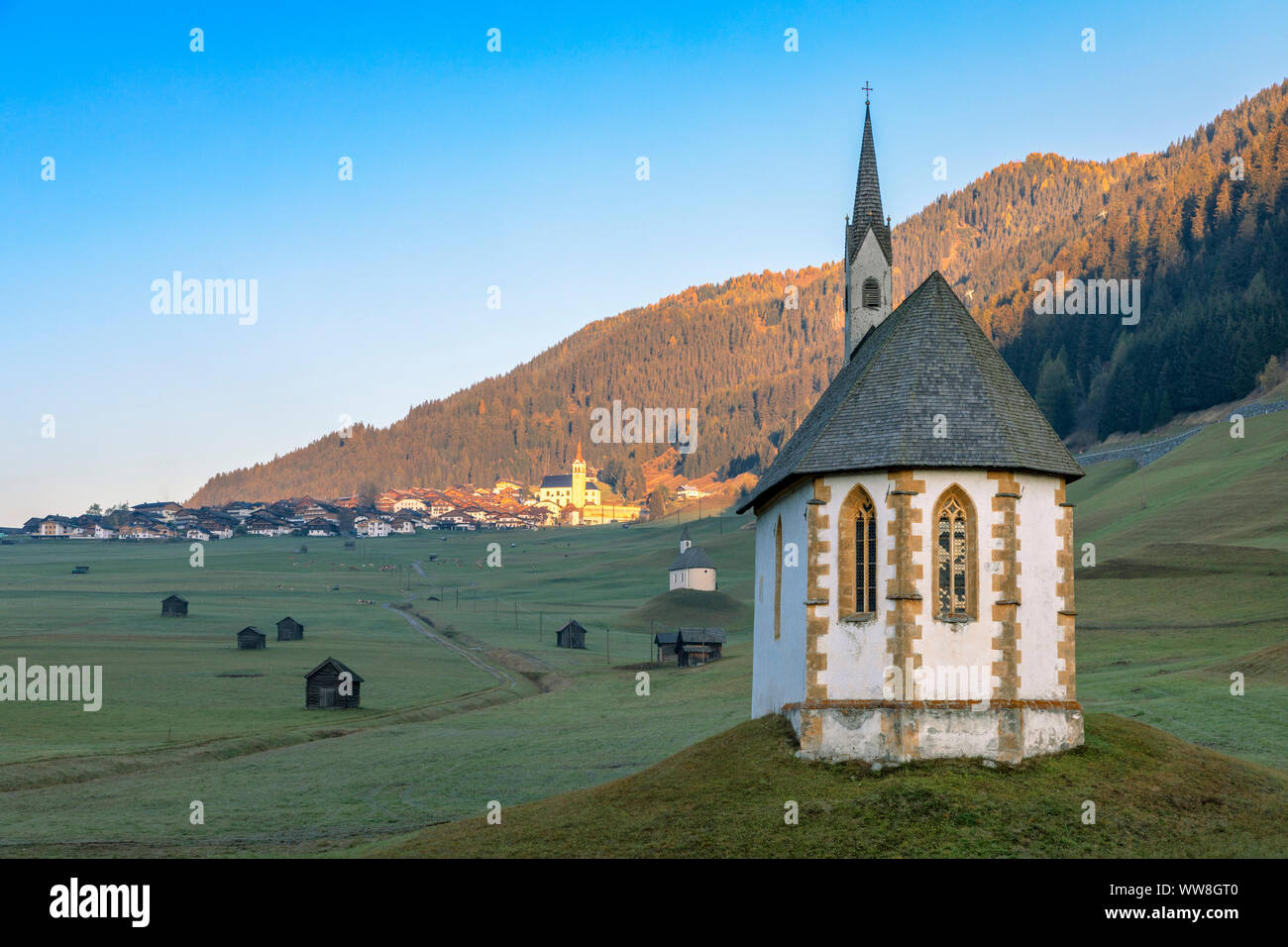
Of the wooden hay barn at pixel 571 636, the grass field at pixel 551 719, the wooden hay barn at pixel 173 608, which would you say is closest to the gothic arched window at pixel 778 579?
the grass field at pixel 551 719

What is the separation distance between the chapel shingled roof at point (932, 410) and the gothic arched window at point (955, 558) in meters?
1.20

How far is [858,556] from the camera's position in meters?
30.6

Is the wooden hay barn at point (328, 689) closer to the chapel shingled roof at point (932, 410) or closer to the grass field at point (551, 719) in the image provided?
the grass field at point (551, 719)

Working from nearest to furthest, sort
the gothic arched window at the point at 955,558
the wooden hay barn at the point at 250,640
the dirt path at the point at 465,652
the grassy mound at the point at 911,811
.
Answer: the grassy mound at the point at 911,811
the gothic arched window at the point at 955,558
the dirt path at the point at 465,652
the wooden hay barn at the point at 250,640

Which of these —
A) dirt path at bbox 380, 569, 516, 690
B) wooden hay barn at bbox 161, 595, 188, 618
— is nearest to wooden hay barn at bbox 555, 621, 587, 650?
dirt path at bbox 380, 569, 516, 690

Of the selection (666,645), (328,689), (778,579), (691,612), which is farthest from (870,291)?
(691,612)

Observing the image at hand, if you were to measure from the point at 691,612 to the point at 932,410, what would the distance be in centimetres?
9520

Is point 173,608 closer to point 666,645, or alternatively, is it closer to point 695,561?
point 666,645

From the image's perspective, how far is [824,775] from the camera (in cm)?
2802

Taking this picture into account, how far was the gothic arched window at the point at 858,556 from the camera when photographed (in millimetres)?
30141

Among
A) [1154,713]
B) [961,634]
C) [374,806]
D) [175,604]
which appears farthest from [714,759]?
[175,604]

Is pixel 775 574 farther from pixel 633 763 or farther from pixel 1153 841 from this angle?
pixel 1153 841
